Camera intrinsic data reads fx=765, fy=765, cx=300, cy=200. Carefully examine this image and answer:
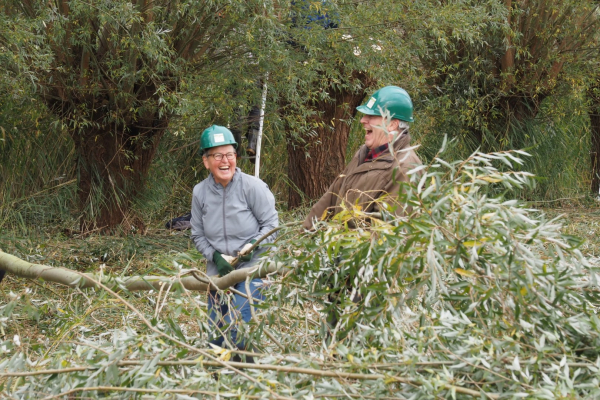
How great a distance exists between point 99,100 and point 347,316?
583 centimetres

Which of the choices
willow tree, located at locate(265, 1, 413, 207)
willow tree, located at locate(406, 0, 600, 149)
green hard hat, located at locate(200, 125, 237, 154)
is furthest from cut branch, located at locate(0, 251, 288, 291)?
willow tree, located at locate(406, 0, 600, 149)

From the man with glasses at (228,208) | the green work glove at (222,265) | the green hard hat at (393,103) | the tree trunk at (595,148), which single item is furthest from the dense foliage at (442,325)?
the tree trunk at (595,148)

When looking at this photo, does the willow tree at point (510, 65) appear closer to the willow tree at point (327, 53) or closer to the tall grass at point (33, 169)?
the willow tree at point (327, 53)

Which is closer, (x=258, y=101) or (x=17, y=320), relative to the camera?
(x=17, y=320)

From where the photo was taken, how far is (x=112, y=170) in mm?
8758

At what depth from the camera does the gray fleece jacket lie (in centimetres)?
455

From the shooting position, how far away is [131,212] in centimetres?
909

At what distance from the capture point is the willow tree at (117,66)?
21.9 feet

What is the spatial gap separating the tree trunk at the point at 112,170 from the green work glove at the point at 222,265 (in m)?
4.22

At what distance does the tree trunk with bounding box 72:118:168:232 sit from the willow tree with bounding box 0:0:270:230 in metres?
0.01

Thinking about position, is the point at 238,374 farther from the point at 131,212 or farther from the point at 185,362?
the point at 131,212

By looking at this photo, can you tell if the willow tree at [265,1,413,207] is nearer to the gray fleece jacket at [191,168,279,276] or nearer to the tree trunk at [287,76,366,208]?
the tree trunk at [287,76,366,208]

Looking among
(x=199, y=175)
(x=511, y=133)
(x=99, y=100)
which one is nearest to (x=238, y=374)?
(x=99, y=100)

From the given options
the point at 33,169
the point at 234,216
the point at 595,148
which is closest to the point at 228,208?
the point at 234,216
